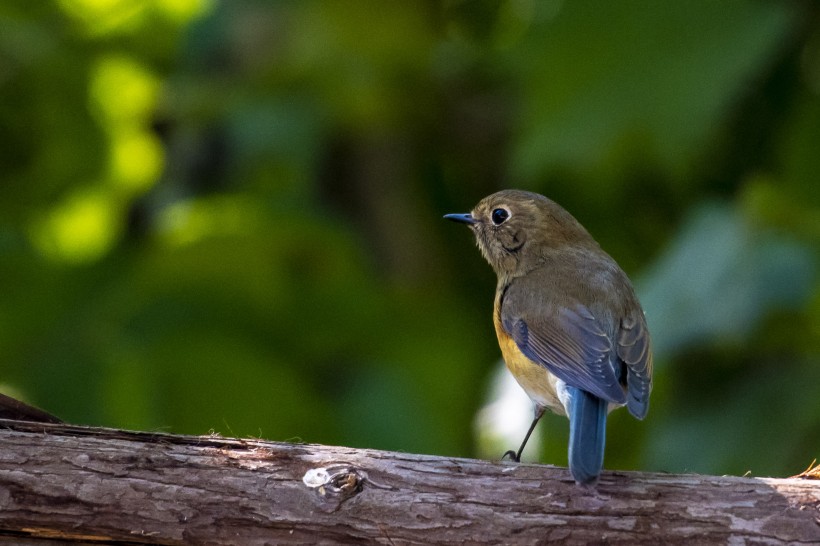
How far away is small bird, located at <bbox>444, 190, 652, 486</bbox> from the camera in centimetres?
368

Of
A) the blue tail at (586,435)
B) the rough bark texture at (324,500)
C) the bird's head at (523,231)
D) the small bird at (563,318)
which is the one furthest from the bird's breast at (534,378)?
the rough bark texture at (324,500)

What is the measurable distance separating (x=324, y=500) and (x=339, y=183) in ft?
14.5

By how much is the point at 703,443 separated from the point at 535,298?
4.20ft

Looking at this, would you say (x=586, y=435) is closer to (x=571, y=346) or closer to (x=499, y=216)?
(x=571, y=346)

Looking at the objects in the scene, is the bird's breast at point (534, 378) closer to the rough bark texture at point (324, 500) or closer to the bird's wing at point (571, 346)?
the bird's wing at point (571, 346)

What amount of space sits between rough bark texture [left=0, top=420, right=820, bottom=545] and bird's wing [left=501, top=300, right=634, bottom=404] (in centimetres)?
73

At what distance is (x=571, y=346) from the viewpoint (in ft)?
12.9

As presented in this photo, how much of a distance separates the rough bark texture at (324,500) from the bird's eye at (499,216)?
6.49ft

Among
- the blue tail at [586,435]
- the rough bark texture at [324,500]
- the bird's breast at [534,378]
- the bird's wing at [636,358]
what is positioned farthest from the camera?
the bird's breast at [534,378]

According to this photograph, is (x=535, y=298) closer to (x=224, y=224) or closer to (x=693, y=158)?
(x=693, y=158)

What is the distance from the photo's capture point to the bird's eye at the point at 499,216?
481 centimetres

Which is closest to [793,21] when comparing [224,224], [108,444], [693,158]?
[693,158]

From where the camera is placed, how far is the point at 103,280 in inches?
249

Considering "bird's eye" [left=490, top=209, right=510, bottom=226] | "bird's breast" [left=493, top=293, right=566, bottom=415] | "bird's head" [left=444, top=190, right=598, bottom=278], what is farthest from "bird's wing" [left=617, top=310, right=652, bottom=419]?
"bird's eye" [left=490, top=209, right=510, bottom=226]
